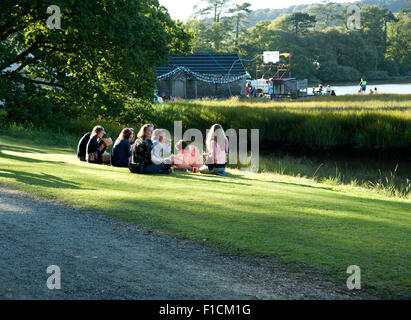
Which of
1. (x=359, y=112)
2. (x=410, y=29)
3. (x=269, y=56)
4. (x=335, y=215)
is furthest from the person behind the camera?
(x=410, y=29)

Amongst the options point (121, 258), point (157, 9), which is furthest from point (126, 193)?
point (157, 9)

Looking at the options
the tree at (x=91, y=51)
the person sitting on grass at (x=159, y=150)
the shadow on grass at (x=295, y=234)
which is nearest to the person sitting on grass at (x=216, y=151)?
the person sitting on grass at (x=159, y=150)

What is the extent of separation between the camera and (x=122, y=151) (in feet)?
44.4

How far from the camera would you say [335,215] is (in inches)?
332

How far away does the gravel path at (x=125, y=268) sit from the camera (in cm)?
501

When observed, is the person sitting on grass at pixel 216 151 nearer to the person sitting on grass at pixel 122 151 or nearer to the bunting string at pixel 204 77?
the person sitting on grass at pixel 122 151

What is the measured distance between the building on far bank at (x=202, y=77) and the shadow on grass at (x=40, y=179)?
127 feet

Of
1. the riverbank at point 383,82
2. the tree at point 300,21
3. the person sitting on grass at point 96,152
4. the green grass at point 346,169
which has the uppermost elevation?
the tree at point 300,21

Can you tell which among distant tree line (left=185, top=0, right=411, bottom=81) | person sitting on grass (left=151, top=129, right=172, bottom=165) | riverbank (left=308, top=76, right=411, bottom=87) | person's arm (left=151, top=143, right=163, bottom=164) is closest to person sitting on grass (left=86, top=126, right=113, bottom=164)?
person sitting on grass (left=151, top=129, right=172, bottom=165)

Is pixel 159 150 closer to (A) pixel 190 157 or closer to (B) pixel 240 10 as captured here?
(A) pixel 190 157

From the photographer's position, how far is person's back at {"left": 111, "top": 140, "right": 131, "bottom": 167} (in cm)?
1346

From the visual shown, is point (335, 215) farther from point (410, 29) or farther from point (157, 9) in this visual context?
point (410, 29)

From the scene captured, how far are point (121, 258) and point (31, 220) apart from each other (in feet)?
6.93

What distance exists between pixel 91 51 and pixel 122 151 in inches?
414
